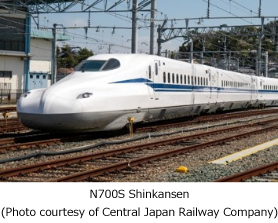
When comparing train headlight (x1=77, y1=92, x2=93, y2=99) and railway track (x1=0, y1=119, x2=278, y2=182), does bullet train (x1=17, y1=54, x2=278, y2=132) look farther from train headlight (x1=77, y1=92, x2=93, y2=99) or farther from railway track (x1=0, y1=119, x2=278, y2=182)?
railway track (x1=0, y1=119, x2=278, y2=182)

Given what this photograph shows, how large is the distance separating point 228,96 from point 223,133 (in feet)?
36.8

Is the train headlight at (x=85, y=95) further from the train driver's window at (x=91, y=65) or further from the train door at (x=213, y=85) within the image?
the train door at (x=213, y=85)

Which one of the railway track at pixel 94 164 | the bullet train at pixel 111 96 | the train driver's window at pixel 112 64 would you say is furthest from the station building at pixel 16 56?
the railway track at pixel 94 164

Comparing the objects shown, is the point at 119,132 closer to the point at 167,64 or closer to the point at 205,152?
the point at 167,64

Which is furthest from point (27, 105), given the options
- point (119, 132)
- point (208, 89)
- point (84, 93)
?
point (208, 89)

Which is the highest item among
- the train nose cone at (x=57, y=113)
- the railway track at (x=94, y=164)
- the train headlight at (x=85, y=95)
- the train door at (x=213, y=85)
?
the train door at (x=213, y=85)

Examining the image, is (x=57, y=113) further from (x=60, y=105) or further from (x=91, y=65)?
(x=91, y=65)

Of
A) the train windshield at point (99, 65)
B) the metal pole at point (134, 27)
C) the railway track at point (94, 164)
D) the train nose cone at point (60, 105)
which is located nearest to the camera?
the railway track at point (94, 164)

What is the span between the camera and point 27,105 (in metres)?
12.7

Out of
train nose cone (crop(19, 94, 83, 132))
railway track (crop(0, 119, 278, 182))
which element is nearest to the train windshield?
train nose cone (crop(19, 94, 83, 132))

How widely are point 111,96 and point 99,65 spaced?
4.78 ft

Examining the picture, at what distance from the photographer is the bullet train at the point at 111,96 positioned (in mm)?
12344

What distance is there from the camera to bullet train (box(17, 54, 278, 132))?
12.3 metres

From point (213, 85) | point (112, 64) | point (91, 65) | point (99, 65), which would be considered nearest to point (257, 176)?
point (112, 64)
